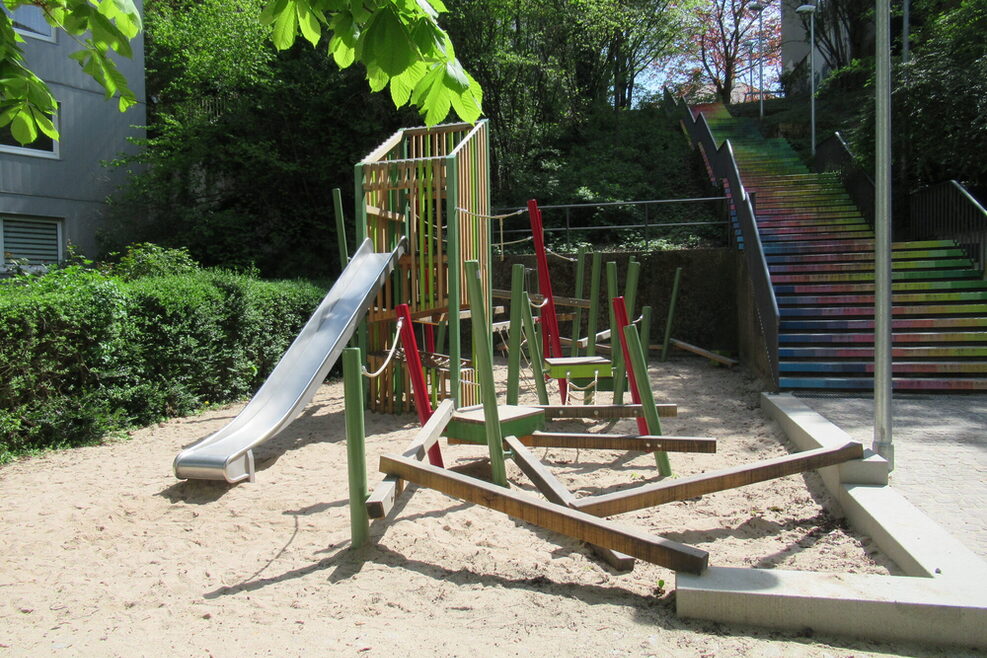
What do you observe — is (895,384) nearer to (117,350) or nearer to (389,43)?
(389,43)

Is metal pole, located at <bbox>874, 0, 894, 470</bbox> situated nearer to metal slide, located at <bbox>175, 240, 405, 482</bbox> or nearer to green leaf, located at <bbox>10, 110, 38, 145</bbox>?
metal slide, located at <bbox>175, 240, 405, 482</bbox>

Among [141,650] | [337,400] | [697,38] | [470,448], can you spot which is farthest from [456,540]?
[697,38]

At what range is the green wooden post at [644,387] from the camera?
5.50 m

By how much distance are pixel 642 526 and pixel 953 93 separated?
11120 millimetres

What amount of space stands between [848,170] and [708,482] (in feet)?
43.2

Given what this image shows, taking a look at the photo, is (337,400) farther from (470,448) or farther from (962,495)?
(962,495)

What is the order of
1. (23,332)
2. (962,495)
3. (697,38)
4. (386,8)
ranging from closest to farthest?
(386,8) < (962,495) < (23,332) < (697,38)

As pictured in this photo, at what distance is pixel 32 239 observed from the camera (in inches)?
623

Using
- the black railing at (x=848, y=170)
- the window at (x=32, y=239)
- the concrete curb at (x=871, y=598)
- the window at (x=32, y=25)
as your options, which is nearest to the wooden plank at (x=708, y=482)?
the concrete curb at (x=871, y=598)

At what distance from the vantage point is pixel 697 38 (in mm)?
33562

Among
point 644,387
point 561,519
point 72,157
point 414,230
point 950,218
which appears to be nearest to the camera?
point 561,519

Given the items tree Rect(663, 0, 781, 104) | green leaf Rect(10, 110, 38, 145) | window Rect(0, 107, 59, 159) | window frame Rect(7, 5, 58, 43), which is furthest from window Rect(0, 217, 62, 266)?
tree Rect(663, 0, 781, 104)

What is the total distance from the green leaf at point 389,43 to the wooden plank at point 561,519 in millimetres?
2189

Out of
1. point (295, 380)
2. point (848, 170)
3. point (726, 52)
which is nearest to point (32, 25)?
point (295, 380)
